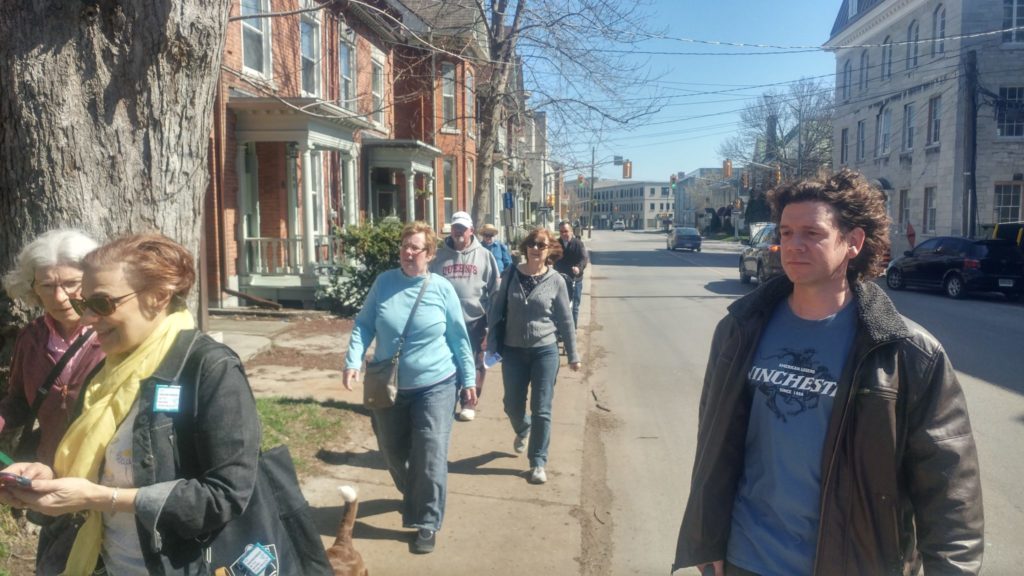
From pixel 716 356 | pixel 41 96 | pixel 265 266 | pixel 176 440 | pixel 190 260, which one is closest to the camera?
pixel 176 440

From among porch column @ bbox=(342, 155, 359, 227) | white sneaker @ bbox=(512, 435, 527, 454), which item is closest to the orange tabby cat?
white sneaker @ bbox=(512, 435, 527, 454)

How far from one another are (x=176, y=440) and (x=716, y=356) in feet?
5.54

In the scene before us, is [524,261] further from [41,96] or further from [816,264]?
[816,264]

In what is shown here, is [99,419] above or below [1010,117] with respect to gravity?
below

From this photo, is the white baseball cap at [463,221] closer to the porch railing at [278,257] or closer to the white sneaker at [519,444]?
the white sneaker at [519,444]

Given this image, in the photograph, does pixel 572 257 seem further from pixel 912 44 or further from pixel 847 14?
pixel 847 14

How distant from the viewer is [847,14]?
43406 mm

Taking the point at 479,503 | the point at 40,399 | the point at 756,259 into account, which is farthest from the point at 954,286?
the point at 40,399

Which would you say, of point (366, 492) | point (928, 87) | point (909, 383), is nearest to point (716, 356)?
point (909, 383)

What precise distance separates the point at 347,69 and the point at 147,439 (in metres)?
18.5

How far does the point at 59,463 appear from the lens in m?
2.27

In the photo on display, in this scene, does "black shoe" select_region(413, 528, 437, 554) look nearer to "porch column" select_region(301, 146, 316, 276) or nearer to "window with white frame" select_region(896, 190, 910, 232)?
"porch column" select_region(301, 146, 316, 276)

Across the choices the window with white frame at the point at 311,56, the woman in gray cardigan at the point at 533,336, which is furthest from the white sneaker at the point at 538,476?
the window with white frame at the point at 311,56

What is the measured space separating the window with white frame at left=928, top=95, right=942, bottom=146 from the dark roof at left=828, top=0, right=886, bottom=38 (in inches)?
273
